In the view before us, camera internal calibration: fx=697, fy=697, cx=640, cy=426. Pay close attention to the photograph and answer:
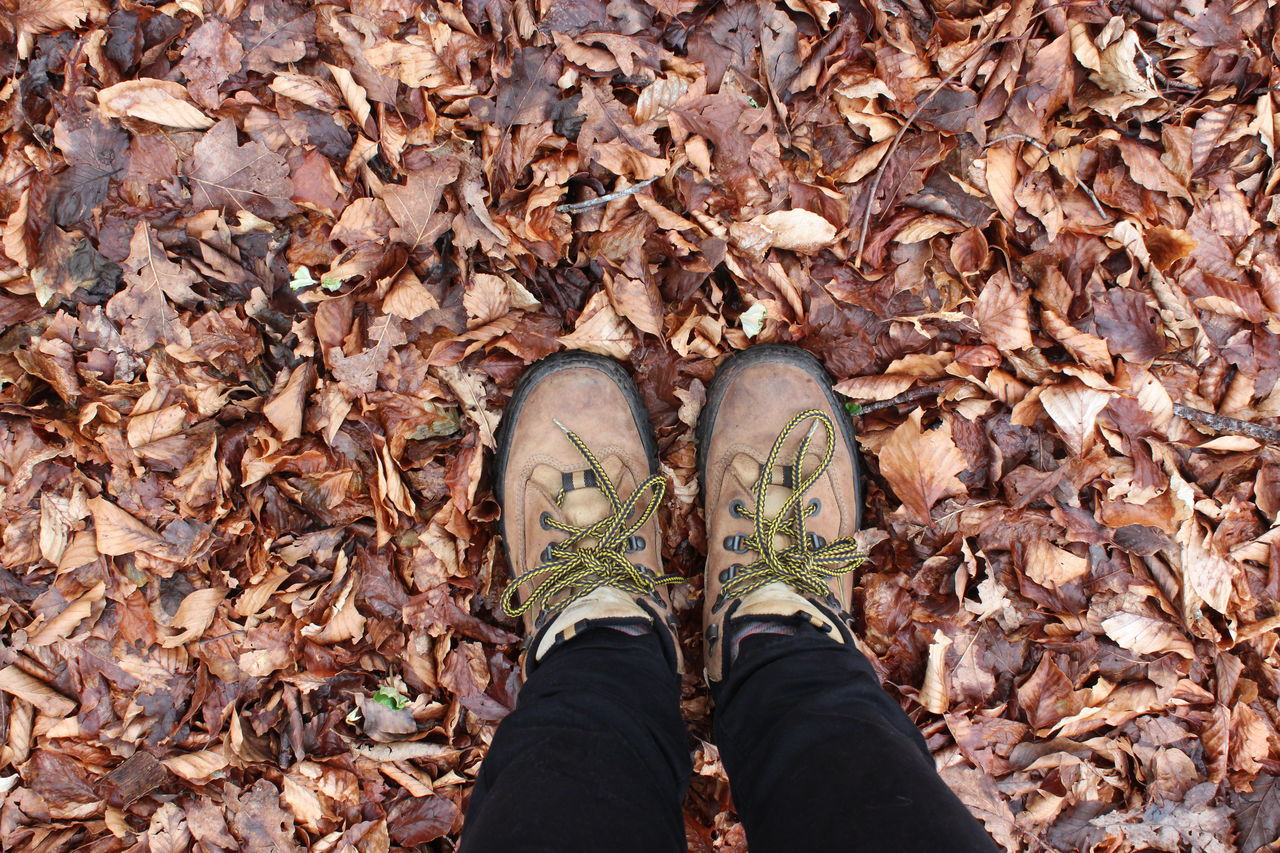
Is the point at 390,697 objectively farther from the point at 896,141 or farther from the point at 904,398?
the point at 896,141

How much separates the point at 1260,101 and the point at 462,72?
1.92m

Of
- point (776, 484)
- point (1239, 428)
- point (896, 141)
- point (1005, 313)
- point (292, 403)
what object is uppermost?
point (896, 141)

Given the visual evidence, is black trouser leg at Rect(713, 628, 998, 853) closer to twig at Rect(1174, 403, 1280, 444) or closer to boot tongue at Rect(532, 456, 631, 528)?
boot tongue at Rect(532, 456, 631, 528)

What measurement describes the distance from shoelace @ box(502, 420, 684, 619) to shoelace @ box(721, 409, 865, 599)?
0.23 meters

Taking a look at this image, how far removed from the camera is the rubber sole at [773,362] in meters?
1.88

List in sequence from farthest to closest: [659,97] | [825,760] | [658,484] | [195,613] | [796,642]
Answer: [658,484] < [195,613] < [659,97] < [796,642] < [825,760]

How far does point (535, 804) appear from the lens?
1.17 m

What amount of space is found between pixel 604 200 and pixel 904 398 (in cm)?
93

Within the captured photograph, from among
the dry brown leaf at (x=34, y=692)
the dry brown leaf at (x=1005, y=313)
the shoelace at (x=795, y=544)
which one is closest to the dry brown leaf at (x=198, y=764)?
the dry brown leaf at (x=34, y=692)

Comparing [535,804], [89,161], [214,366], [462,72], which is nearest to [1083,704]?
[535,804]

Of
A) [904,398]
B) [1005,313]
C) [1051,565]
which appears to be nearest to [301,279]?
[904,398]

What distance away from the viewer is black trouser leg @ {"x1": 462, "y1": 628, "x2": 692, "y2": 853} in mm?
1144

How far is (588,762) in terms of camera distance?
127 centimetres

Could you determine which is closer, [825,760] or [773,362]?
[825,760]
